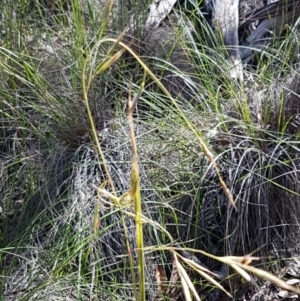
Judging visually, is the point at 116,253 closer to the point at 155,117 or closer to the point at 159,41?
the point at 155,117

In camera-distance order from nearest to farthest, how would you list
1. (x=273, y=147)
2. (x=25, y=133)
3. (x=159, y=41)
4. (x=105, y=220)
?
1. (x=105, y=220)
2. (x=273, y=147)
3. (x=25, y=133)
4. (x=159, y=41)

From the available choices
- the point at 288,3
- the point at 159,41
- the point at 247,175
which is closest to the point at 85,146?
the point at 247,175

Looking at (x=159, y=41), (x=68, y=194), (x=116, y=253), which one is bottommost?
(x=116, y=253)

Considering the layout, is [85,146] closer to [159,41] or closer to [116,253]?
[116,253]

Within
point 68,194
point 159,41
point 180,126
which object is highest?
point 159,41

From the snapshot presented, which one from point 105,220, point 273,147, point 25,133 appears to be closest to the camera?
point 105,220

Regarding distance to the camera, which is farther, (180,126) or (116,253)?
(180,126)

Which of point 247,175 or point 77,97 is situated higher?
point 77,97

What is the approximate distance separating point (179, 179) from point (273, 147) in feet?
1.46

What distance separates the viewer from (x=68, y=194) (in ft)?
9.71

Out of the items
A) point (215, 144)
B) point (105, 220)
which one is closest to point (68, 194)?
point (105, 220)

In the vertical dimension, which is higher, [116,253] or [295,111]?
[295,111]

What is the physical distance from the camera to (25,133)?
3.37 metres

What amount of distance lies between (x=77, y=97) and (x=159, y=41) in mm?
787
